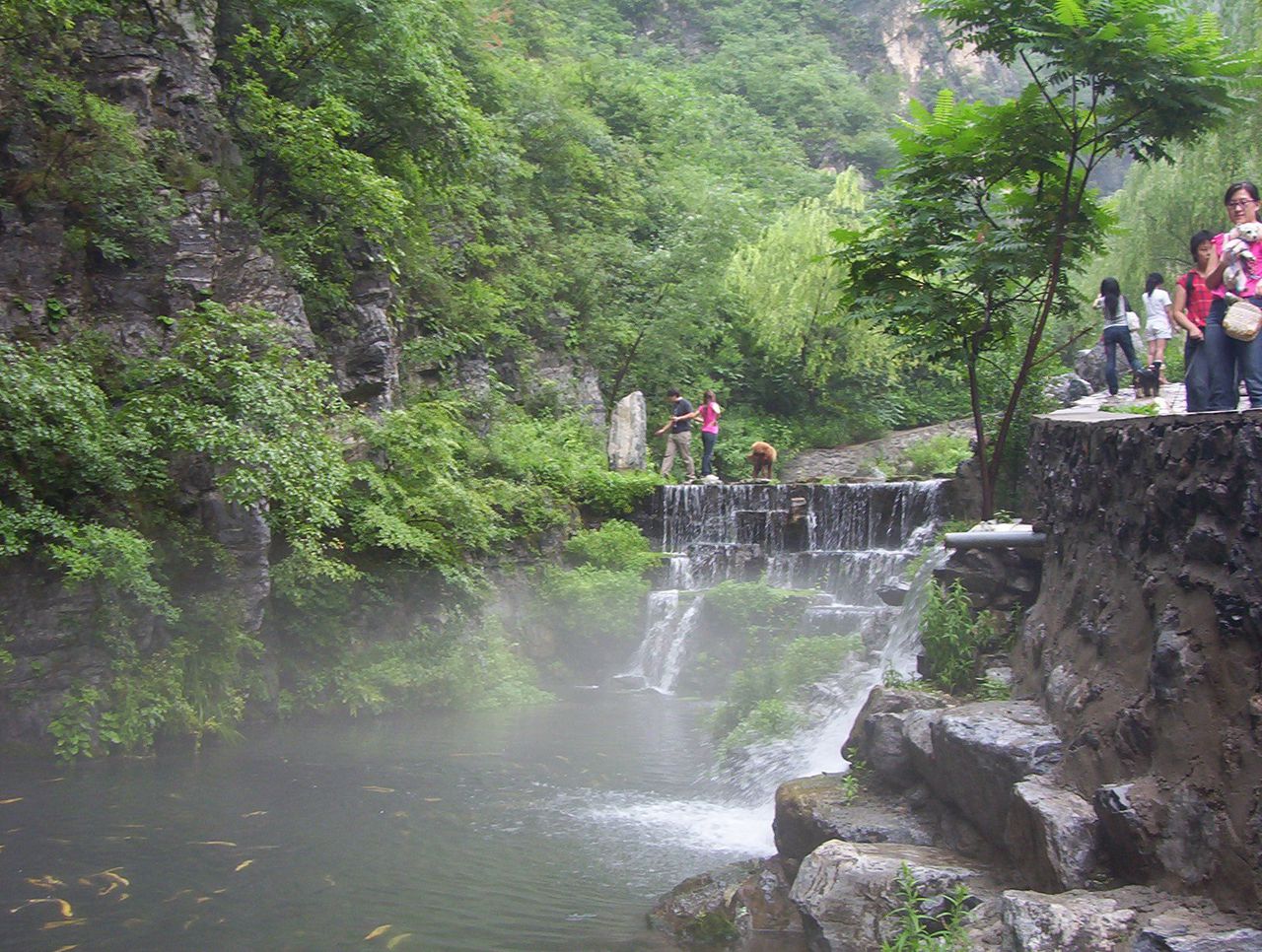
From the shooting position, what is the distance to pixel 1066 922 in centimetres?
425

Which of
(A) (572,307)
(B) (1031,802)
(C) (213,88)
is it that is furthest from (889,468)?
(B) (1031,802)

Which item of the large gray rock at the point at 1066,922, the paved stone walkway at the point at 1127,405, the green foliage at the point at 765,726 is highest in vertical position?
the paved stone walkway at the point at 1127,405

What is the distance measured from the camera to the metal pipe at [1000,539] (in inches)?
310

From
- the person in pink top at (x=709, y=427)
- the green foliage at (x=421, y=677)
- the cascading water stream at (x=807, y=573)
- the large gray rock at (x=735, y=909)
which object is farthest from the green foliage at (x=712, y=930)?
the person in pink top at (x=709, y=427)

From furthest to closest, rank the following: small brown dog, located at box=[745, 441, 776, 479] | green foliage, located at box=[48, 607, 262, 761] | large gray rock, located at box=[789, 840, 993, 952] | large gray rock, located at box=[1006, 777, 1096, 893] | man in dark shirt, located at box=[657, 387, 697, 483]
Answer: small brown dog, located at box=[745, 441, 776, 479]
man in dark shirt, located at box=[657, 387, 697, 483]
green foliage, located at box=[48, 607, 262, 761]
large gray rock, located at box=[789, 840, 993, 952]
large gray rock, located at box=[1006, 777, 1096, 893]

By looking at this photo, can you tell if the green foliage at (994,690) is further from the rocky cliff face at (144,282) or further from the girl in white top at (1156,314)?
the rocky cliff face at (144,282)

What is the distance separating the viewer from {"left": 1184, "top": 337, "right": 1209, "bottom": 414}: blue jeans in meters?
6.65

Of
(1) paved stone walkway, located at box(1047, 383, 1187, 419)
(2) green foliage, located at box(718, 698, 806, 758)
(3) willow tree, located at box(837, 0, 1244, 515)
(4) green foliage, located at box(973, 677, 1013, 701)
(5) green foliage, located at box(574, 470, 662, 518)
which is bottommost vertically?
(2) green foliage, located at box(718, 698, 806, 758)

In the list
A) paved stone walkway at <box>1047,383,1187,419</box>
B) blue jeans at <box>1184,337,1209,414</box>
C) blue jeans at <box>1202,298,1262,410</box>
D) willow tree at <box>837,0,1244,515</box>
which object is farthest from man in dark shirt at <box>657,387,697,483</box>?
blue jeans at <box>1202,298,1262,410</box>

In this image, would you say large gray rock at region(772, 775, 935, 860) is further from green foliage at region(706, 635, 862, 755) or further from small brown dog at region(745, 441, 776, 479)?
small brown dog at region(745, 441, 776, 479)

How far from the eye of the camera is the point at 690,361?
988 inches

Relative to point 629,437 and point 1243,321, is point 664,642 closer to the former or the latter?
point 629,437

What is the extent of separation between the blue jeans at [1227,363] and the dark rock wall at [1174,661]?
0.93m

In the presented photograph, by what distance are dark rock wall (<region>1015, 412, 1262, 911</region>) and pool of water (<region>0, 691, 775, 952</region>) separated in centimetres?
292
